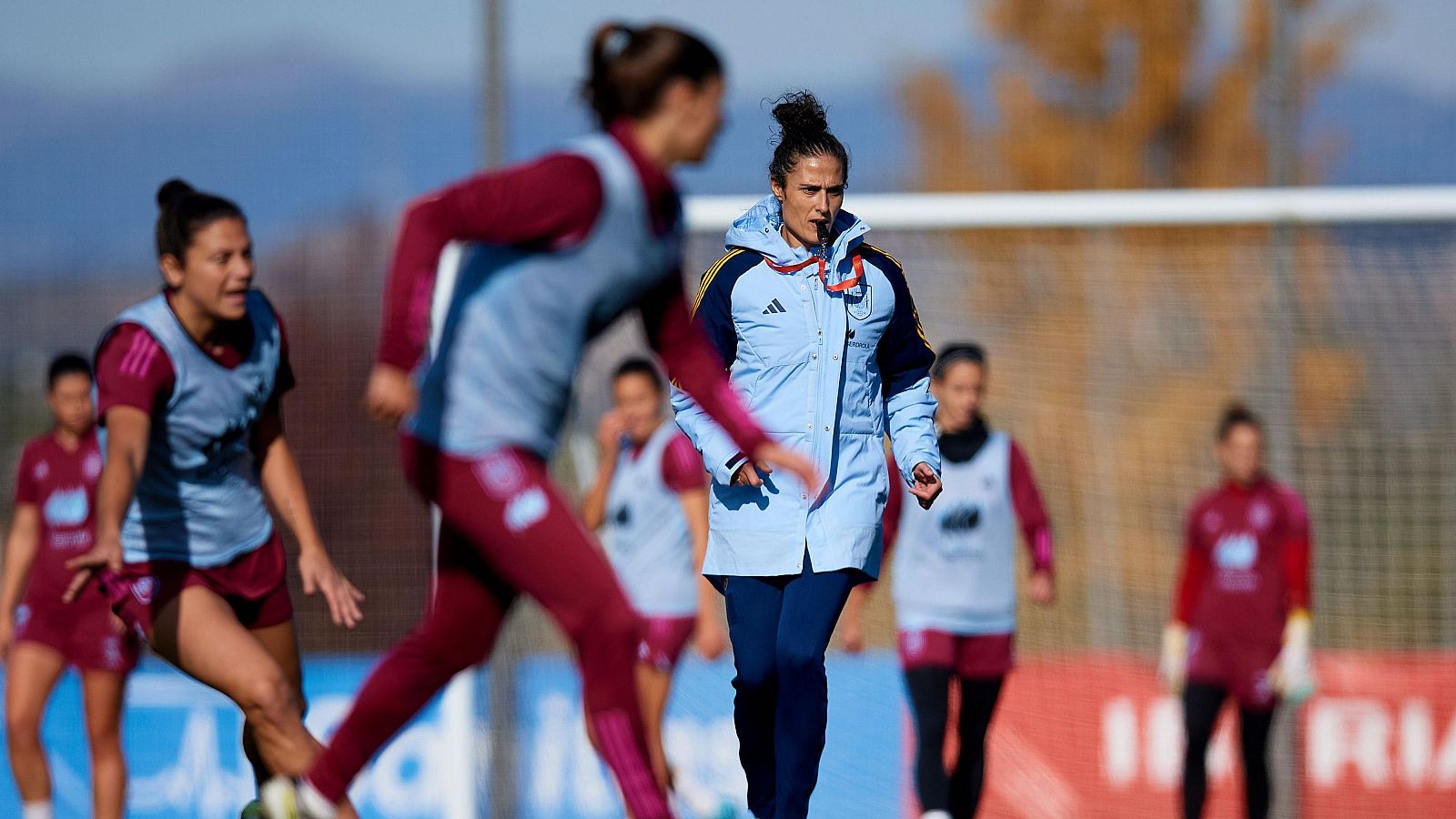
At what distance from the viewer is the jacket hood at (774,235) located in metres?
5.08

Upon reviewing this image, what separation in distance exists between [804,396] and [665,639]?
380 centimetres

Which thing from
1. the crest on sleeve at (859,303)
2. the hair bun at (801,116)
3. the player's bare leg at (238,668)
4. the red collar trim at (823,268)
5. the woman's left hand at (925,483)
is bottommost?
the player's bare leg at (238,668)

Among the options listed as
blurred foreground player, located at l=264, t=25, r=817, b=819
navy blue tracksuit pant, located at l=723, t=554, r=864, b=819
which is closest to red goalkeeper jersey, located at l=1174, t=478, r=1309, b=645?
navy blue tracksuit pant, located at l=723, t=554, r=864, b=819

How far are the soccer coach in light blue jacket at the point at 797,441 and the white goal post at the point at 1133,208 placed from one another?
350 centimetres

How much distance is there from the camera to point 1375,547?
1005 cm

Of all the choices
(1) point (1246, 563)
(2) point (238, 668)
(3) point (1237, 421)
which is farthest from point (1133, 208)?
Result: (2) point (238, 668)

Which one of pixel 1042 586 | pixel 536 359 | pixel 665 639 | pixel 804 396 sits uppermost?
pixel 536 359

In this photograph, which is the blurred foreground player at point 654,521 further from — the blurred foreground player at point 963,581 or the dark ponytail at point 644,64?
the dark ponytail at point 644,64

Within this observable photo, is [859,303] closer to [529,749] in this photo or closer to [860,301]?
[860,301]

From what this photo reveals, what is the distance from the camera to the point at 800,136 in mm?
5062

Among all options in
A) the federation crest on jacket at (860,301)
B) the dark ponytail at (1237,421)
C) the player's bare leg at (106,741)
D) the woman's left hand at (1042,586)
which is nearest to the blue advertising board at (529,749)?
the woman's left hand at (1042,586)

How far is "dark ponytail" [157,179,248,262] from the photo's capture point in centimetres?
478

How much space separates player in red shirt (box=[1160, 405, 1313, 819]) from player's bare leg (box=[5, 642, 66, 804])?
5.55m

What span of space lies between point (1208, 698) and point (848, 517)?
4200 millimetres
